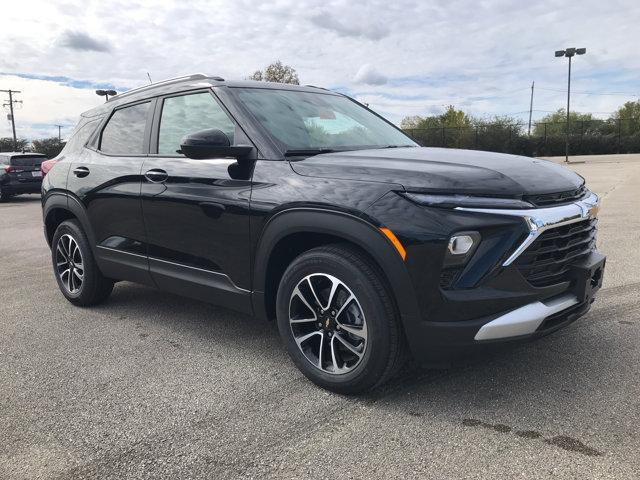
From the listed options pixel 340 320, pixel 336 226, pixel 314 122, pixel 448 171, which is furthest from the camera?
pixel 314 122

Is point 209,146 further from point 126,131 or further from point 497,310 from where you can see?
point 497,310

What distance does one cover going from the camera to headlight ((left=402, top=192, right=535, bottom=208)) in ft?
8.52

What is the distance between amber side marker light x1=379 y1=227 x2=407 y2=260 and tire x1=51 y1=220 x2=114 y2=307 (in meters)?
A: 3.01

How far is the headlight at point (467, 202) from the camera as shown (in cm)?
260

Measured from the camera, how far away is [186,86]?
3.97 meters

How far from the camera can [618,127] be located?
47312mm

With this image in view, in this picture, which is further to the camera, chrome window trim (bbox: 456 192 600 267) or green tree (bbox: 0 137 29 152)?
green tree (bbox: 0 137 29 152)

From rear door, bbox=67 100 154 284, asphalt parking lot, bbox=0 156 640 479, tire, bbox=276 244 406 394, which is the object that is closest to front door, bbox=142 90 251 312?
rear door, bbox=67 100 154 284

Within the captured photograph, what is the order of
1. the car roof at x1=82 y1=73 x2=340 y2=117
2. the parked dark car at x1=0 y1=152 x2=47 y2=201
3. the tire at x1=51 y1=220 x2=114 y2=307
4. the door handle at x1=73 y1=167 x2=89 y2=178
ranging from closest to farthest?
the car roof at x1=82 y1=73 x2=340 y2=117 < the door handle at x1=73 y1=167 x2=89 y2=178 < the tire at x1=51 y1=220 x2=114 y2=307 < the parked dark car at x1=0 y1=152 x2=47 y2=201

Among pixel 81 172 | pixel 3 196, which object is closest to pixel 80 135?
pixel 81 172

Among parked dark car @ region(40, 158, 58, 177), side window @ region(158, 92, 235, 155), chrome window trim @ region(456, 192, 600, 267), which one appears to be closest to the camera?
chrome window trim @ region(456, 192, 600, 267)

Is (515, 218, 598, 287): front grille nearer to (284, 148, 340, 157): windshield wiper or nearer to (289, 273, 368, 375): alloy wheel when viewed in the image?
(289, 273, 368, 375): alloy wheel

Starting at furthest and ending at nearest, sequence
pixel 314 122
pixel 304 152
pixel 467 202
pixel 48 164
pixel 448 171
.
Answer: pixel 48 164 → pixel 314 122 → pixel 304 152 → pixel 448 171 → pixel 467 202

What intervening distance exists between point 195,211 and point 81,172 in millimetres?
1658
